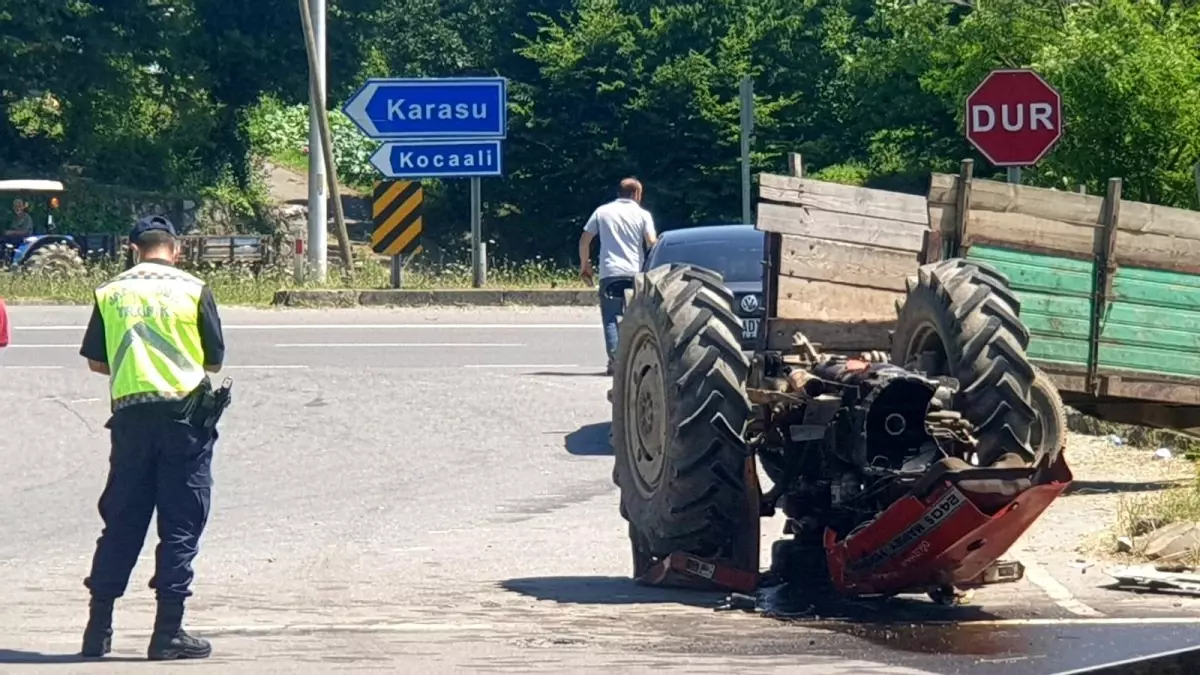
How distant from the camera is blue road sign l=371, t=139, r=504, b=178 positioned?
80.4ft

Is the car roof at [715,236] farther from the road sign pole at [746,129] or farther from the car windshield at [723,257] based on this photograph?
the road sign pole at [746,129]

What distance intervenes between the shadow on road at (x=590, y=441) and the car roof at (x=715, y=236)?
151 cm

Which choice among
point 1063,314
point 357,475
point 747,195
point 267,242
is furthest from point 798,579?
point 267,242

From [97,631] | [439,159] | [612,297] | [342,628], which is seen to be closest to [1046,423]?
[342,628]

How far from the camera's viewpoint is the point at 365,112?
24516 mm

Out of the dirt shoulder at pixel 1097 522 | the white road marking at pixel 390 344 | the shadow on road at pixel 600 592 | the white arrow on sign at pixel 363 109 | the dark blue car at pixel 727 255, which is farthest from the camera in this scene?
the white arrow on sign at pixel 363 109

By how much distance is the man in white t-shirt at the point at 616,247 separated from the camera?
16.0 m

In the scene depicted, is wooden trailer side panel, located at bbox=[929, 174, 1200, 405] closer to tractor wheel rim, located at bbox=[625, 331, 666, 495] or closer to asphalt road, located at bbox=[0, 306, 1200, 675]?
tractor wheel rim, located at bbox=[625, 331, 666, 495]

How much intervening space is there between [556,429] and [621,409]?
521cm

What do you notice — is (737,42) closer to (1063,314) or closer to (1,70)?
(1,70)

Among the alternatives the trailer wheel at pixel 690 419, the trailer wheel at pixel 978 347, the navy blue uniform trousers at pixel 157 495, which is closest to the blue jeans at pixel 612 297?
the trailer wheel at pixel 690 419

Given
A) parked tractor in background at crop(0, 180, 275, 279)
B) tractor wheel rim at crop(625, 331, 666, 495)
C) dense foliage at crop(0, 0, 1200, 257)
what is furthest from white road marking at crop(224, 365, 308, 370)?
dense foliage at crop(0, 0, 1200, 257)

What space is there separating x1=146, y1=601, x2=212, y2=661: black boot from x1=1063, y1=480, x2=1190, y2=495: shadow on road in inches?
237

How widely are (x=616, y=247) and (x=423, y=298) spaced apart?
303 inches
